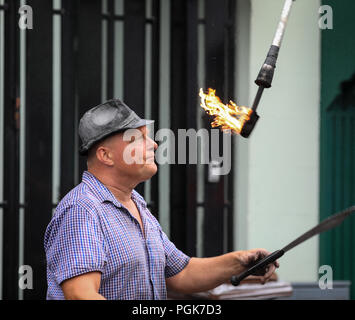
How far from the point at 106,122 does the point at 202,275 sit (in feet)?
2.30

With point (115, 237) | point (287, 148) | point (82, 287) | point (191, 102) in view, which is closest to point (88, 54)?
point (191, 102)

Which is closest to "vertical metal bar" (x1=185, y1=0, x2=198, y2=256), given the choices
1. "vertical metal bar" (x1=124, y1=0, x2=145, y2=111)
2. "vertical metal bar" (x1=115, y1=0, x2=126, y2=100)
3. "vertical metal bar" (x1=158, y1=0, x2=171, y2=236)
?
"vertical metal bar" (x1=158, y1=0, x2=171, y2=236)

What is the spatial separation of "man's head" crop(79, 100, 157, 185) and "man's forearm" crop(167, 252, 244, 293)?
45 cm

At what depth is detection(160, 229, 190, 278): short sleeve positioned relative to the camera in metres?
2.60

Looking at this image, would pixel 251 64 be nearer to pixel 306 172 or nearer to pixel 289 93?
pixel 289 93

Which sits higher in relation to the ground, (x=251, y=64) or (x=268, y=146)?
(x=251, y=64)

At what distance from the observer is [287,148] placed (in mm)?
4645

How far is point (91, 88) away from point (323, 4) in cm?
157

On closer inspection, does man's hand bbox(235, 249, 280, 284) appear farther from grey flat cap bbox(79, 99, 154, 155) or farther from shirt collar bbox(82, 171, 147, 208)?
grey flat cap bbox(79, 99, 154, 155)

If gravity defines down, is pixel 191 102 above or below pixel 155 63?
below

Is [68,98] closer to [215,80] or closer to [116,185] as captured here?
[215,80]

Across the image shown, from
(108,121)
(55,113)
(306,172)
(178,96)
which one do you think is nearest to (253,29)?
(178,96)
